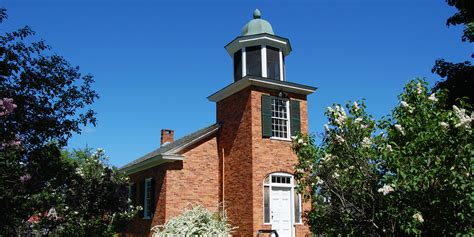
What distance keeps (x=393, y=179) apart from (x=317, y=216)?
86.0 inches

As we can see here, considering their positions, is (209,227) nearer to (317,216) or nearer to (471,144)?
(317,216)

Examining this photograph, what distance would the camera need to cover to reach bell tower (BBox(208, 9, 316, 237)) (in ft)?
51.7

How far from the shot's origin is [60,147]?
7965 mm

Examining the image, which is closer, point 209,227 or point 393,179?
point 393,179

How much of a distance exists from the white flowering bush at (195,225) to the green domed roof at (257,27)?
7.83 meters

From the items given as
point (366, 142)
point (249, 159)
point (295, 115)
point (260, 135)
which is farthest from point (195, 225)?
point (366, 142)

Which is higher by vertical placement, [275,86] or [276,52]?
[276,52]

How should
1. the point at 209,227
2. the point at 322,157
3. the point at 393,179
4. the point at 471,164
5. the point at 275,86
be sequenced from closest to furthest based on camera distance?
the point at 471,164
the point at 393,179
the point at 322,157
the point at 209,227
the point at 275,86

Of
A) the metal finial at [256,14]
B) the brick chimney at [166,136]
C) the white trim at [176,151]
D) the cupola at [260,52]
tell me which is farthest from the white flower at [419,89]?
the brick chimney at [166,136]

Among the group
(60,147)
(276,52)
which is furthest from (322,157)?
(276,52)

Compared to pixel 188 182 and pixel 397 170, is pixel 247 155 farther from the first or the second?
pixel 397 170

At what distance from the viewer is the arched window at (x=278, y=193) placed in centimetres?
1574

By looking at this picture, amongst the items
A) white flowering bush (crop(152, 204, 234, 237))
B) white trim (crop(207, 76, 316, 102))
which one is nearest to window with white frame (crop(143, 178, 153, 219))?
white flowering bush (crop(152, 204, 234, 237))

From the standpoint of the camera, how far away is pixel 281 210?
16156 mm
